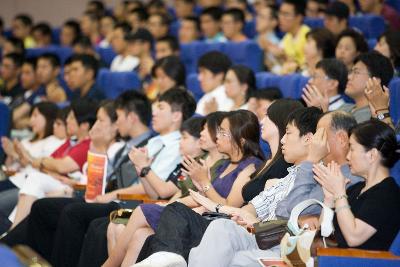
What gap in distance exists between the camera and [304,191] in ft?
12.6

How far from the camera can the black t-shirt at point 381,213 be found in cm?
341

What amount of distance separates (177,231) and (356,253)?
0.87 metres

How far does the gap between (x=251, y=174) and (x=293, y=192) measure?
50 cm

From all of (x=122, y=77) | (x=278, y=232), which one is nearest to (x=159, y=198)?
(x=278, y=232)

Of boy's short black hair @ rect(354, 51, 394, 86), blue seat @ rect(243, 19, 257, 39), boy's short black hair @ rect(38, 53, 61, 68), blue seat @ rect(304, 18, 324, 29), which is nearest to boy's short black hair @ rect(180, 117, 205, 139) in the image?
boy's short black hair @ rect(354, 51, 394, 86)

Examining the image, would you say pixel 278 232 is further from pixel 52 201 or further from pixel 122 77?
pixel 122 77

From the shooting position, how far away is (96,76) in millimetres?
7535

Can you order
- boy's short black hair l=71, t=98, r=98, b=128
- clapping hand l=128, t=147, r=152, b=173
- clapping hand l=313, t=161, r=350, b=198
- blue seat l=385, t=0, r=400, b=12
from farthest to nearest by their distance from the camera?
blue seat l=385, t=0, r=400, b=12 < boy's short black hair l=71, t=98, r=98, b=128 < clapping hand l=128, t=147, r=152, b=173 < clapping hand l=313, t=161, r=350, b=198

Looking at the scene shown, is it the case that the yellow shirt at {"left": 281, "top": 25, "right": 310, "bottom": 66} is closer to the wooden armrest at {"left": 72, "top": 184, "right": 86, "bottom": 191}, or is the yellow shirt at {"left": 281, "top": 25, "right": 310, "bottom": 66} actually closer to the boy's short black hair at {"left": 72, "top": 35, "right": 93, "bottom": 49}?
the wooden armrest at {"left": 72, "top": 184, "right": 86, "bottom": 191}

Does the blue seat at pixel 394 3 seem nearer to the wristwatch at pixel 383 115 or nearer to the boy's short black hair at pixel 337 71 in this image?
the boy's short black hair at pixel 337 71

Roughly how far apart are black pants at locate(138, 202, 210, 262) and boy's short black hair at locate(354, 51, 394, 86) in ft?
4.23

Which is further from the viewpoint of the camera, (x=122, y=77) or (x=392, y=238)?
(x=122, y=77)

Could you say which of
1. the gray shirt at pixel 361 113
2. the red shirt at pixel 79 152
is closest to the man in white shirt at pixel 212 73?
the red shirt at pixel 79 152

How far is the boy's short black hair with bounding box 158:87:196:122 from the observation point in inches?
207
